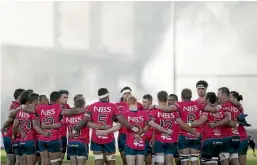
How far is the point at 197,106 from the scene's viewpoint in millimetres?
12281

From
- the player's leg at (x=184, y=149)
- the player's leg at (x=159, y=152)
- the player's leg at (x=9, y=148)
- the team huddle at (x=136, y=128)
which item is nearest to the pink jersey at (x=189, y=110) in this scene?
the team huddle at (x=136, y=128)

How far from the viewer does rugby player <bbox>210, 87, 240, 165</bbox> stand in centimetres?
1300

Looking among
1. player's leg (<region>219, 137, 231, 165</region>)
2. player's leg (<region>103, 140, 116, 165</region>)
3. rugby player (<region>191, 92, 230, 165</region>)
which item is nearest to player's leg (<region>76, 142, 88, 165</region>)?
player's leg (<region>103, 140, 116, 165</region>)

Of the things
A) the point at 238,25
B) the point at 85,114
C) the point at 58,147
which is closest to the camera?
the point at 85,114

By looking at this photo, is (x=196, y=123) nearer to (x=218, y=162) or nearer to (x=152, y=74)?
(x=218, y=162)

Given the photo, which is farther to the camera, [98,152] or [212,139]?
[212,139]

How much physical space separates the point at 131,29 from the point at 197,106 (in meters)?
12.1

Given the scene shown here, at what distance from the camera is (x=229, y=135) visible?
1315 centimetres

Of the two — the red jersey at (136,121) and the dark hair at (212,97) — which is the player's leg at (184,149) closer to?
the dark hair at (212,97)

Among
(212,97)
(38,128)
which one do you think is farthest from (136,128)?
(38,128)

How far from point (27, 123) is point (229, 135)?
4.21 meters

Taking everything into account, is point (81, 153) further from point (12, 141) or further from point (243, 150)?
point (243, 150)

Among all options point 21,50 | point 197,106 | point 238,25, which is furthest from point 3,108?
point 197,106

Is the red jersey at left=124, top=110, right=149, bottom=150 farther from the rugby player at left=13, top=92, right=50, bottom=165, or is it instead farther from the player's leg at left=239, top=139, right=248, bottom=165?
the player's leg at left=239, top=139, right=248, bottom=165
